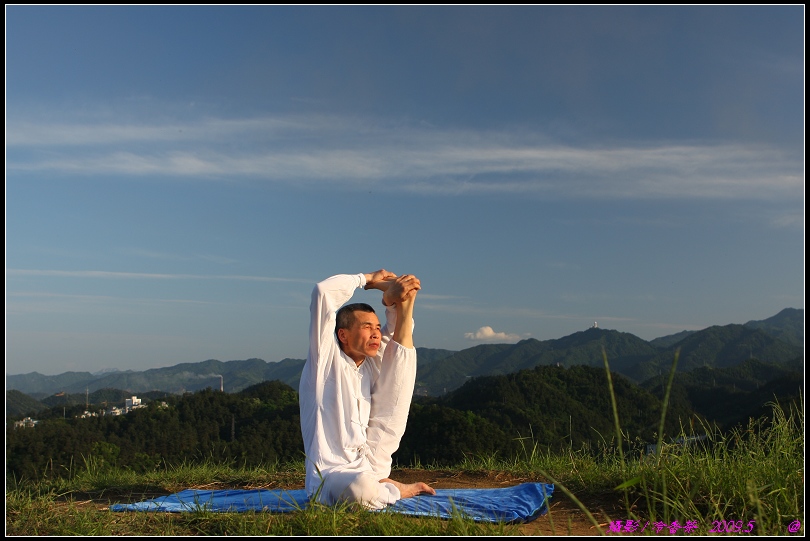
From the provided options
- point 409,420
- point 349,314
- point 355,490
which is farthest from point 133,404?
point 355,490

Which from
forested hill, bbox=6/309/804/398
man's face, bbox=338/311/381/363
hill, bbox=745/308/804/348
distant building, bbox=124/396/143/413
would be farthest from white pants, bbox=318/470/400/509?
hill, bbox=745/308/804/348

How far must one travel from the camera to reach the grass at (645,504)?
356 cm

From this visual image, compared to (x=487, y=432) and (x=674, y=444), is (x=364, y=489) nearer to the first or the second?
(x=674, y=444)

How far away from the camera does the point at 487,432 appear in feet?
44.4

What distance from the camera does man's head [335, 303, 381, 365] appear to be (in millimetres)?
4918

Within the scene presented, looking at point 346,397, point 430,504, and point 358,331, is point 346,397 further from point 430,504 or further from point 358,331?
point 430,504

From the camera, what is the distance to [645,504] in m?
4.45

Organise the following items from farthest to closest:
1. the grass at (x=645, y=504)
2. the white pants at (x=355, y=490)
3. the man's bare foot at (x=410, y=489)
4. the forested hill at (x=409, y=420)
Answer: the forested hill at (x=409, y=420)
the man's bare foot at (x=410, y=489)
the white pants at (x=355, y=490)
the grass at (x=645, y=504)

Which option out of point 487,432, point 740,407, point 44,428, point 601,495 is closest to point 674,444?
point 601,495

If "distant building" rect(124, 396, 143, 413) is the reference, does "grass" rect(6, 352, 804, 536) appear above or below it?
above

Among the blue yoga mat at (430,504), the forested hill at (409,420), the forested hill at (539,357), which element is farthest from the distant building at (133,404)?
the blue yoga mat at (430,504)

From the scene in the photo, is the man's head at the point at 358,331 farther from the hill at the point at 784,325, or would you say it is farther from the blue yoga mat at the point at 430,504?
the hill at the point at 784,325

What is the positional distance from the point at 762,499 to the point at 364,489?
239cm

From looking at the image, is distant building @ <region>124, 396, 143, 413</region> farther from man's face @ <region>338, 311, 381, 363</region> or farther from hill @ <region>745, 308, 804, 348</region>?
hill @ <region>745, 308, 804, 348</region>
